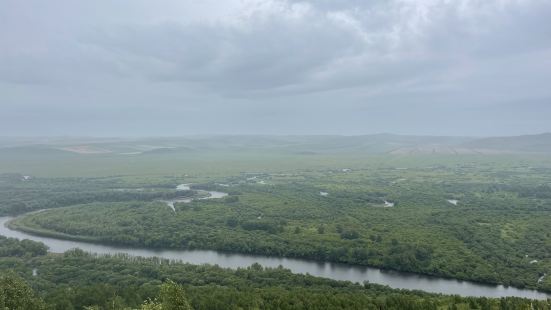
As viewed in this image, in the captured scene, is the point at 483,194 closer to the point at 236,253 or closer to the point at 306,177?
the point at 306,177

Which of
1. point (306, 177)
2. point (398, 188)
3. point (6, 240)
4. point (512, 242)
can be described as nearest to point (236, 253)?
point (6, 240)

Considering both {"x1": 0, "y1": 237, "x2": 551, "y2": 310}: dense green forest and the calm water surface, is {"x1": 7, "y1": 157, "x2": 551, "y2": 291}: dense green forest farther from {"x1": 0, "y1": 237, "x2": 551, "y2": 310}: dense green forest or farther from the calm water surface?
{"x1": 0, "y1": 237, "x2": 551, "y2": 310}: dense green forest

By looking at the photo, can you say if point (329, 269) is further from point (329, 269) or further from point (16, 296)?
point (16, 296)

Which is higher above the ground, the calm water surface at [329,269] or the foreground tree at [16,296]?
the foreground tree at [16,296]

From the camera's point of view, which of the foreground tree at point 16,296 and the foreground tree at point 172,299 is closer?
the foreground tree at point 172,299

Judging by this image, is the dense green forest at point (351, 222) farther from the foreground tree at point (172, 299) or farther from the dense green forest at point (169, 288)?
the foreground tree at point (172, 299)

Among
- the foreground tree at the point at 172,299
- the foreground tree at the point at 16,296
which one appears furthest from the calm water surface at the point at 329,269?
the foreground tree at the point at 172,299

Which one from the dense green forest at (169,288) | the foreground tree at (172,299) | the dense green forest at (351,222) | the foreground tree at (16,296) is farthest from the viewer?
the dense green forest at (351,222)
